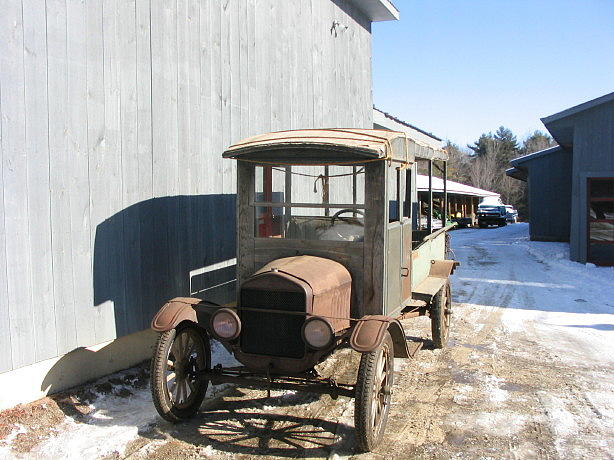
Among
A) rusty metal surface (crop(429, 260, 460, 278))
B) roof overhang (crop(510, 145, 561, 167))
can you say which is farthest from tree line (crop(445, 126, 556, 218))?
rusty metal surface (crop(429, 260, 460, 278))

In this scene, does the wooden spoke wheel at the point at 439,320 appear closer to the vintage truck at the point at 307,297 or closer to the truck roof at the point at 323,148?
the vintage truck at the point at 307,297

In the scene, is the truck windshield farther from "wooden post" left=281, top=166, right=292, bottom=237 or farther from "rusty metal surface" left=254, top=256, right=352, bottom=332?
"rusty metal surface" left=254, top=256, right=352, bottom=332

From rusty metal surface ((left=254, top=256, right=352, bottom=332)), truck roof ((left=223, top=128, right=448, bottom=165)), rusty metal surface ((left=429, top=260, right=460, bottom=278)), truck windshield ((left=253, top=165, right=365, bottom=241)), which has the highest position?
truck roof ((left=223, top=128, right=448, bottom=165))

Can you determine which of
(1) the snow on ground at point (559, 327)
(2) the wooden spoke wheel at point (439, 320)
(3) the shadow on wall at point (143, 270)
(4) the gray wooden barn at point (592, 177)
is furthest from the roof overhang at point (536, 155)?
(3) the shadow on wall at point (143, 270)

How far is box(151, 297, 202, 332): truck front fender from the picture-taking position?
497cm

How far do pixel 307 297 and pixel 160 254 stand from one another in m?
2.48

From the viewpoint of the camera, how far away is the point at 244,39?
8.27 metres

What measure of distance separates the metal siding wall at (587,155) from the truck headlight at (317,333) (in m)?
13.6

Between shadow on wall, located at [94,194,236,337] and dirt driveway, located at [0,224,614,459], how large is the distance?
786 mm

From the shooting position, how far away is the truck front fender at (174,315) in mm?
4969

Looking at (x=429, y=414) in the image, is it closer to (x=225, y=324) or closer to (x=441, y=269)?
(x=225, y=324)

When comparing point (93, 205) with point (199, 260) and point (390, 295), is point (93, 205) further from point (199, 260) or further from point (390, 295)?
point (390, 295)

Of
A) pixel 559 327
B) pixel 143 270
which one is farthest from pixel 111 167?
pixel 559 327

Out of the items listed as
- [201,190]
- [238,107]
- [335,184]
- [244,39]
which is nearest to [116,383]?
[201,190]
